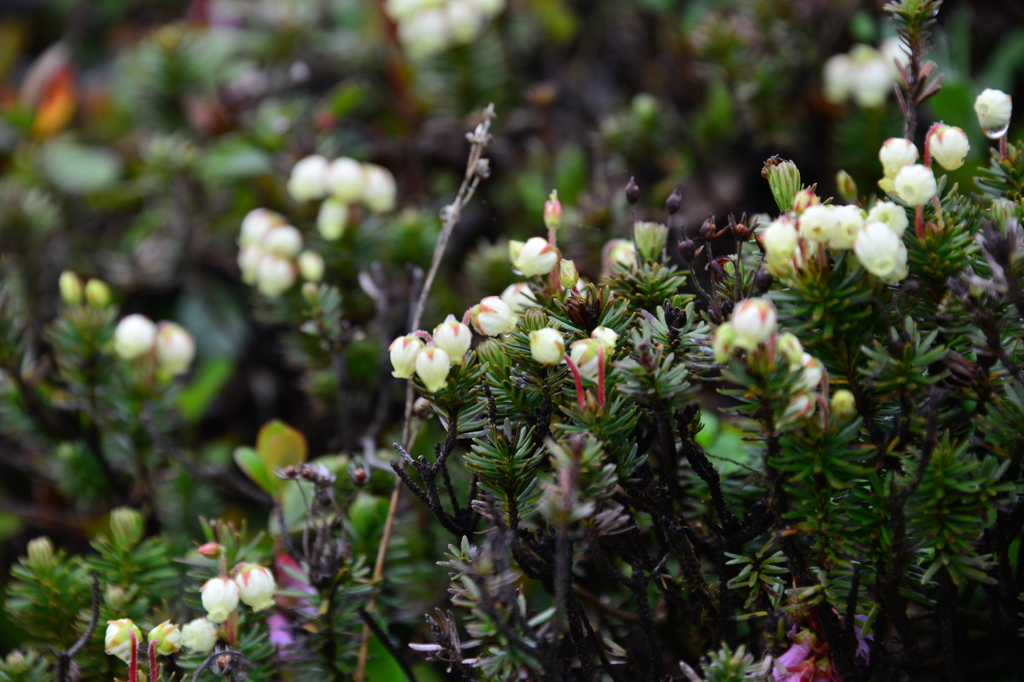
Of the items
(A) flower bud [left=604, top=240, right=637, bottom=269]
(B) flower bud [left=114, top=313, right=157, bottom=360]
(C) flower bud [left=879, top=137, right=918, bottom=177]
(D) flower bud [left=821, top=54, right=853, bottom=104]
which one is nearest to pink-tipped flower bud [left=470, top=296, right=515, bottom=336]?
(A) flower bud [left=604, top=240, right=637, bottom=269]

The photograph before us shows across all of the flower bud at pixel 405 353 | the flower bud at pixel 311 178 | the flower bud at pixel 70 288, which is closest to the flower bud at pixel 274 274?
the flower bud at pixel 311 178

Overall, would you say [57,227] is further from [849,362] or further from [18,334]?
[849,362]

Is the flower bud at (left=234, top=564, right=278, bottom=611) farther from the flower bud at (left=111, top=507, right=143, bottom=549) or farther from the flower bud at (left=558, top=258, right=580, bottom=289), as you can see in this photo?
the flower bud at (left=558, top=258, right=580, bottom=289)

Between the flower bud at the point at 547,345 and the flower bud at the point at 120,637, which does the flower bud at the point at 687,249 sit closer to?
the flower bud at the point at 547,345

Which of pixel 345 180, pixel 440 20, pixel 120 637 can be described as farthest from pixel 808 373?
pixel 440 20

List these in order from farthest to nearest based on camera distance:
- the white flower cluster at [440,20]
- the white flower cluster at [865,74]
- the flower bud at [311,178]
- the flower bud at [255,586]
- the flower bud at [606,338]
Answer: the white flower cluster at [440,20] → the white flower cluster at [865,74] → the flower bud at [311,178] → the flower bud at [255,586] → the flower bud at [606,338]
